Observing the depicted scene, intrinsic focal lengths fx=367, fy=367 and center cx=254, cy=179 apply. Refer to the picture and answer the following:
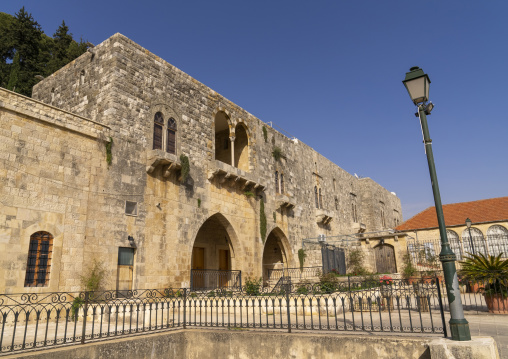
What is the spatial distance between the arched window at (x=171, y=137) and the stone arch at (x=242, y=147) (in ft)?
16.2

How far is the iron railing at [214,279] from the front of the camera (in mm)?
15562

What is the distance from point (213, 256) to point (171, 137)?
672 cm

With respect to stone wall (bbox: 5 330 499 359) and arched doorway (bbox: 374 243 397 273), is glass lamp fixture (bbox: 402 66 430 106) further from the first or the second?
arched doorway (bbox: 374 243 397 273)

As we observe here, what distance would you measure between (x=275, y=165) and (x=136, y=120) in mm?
9516

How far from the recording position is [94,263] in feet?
35.1

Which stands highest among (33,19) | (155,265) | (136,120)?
(33,19)

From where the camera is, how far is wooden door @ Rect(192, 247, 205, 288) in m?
15.6

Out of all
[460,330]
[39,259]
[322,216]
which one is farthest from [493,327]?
[322,216]

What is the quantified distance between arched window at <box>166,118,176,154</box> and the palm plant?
10.5m

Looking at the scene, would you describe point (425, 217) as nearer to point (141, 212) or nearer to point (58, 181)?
point (141, 212)

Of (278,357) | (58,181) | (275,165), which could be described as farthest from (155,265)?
(275,165)

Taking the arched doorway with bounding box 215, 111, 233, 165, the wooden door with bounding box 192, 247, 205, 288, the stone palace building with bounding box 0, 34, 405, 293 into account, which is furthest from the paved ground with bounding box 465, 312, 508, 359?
the arched doorway with bounding box 215, 111, 233, 165

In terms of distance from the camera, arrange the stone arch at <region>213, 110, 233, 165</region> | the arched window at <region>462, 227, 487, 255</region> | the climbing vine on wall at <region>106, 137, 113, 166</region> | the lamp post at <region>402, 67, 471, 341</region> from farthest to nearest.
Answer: the arched window at <region>462, 227, 487, 255</region>
the stone arch at <region>213, 110, 233, 165</region>
the climbing vine on wall at <region>106, 137, 113, 166</region>
the lamp post at <region>402, 67, 471, 341</region>

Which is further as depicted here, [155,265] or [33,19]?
[33,19]
